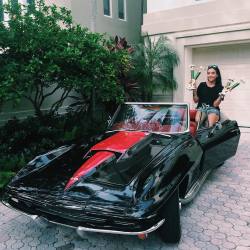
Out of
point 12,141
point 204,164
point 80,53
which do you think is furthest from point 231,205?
point 12,141

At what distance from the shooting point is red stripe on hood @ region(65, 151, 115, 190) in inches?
110

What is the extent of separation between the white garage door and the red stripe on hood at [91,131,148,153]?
19.2 ft

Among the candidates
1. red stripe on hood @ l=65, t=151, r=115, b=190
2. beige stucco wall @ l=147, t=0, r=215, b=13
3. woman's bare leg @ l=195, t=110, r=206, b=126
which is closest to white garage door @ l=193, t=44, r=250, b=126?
beige stucco wall @ l=147, t=0, r=215, b=13

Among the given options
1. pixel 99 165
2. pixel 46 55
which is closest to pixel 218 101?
pixel 99 165

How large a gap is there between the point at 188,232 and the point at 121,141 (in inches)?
49.9

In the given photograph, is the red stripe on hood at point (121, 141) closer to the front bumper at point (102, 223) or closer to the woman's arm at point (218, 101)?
the front bumper at point (102, 223)

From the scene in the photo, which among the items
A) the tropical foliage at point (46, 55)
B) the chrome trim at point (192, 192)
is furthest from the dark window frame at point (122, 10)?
the chrome trim at point (192, 192)

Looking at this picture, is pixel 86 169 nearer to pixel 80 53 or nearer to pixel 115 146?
pixel 115 146

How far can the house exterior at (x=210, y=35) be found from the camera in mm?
7914

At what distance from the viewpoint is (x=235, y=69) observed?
8.55 meters

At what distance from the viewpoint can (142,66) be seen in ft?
28.2

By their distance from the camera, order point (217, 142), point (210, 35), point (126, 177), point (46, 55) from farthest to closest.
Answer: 1. point (210, 35)
2. point (46, 55)
3. point (217, 142)
4. point (126, 177)

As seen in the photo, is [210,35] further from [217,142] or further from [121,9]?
[217,142]

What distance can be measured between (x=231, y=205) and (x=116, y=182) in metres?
1.84
